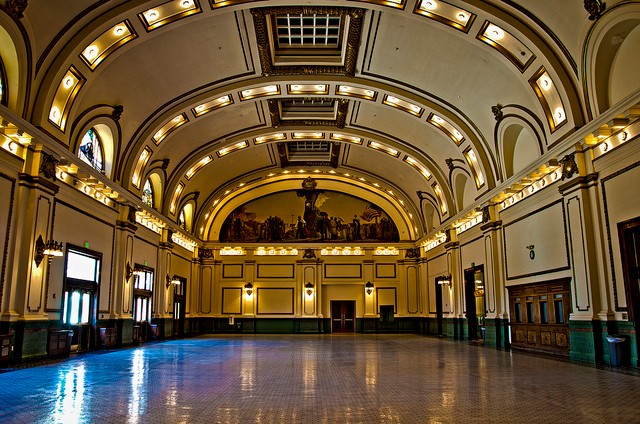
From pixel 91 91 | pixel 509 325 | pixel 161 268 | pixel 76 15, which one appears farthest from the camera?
pixel 161 268

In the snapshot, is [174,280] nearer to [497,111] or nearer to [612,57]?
[497,111]

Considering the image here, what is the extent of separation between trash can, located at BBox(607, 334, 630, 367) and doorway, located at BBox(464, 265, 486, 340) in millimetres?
9141

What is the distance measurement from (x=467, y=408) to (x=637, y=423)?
167 cm

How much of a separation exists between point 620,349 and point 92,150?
47.3 ft

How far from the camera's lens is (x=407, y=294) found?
28.5 metres

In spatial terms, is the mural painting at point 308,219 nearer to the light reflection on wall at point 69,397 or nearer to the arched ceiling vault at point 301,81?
the arched ceiling vault at point 301,81

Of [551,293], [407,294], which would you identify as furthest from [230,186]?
[551,293]

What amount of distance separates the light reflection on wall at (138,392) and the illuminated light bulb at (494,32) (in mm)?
10737

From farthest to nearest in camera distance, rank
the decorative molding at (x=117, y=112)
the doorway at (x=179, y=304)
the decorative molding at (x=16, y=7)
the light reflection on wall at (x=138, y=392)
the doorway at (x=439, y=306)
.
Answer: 1. the doorway at (x=439, y=306)
2. the doorway at (x=179, y=304)
3. the decorative molding at (x=117, y=112)
4. the decorative molding at (x=16, y=7)
5. the light reflection on wall at (x=138, y=392)

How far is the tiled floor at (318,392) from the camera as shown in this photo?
5.52m

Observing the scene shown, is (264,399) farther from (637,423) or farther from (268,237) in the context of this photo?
(268,237)

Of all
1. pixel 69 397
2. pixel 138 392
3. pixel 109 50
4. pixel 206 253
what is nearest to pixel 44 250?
pixel 109 50

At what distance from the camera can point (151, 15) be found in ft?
40.0

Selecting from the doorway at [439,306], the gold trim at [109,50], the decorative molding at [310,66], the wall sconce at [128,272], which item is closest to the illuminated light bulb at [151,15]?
the gold trim at [109,50]
